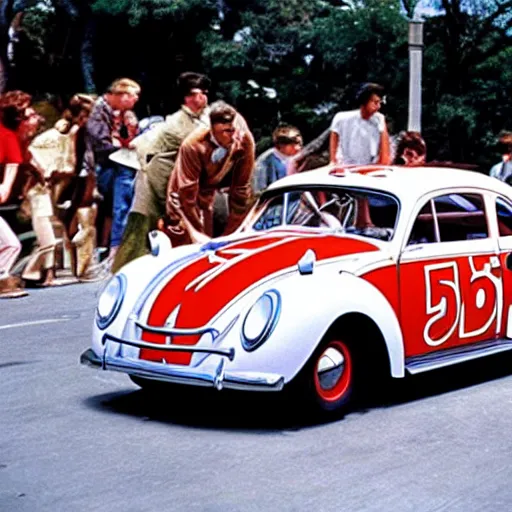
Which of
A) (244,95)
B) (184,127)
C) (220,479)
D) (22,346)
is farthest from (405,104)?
(220,479)

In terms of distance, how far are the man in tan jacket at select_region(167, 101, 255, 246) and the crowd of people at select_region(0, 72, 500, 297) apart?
0.01 metres

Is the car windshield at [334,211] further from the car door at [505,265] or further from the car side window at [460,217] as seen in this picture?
the car door at [505,265]

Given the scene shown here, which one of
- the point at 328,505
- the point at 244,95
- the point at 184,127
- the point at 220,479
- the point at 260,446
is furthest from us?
the point at 244,95

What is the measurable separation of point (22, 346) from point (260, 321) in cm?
346

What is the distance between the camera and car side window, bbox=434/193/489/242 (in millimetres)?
7566

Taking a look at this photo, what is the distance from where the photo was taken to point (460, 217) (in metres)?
7.72

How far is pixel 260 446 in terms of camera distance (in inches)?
240

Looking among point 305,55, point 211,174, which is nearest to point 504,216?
point 211,174

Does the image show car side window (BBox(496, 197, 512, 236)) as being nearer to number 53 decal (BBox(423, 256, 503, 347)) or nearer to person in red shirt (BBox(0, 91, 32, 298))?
number 53 decal (BBox(423, 256, 503, 347))

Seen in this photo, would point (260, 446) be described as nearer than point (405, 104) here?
Yes

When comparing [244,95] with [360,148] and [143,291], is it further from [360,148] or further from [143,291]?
[143,291]

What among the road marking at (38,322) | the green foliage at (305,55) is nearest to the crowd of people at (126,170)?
the green foliage at (305,55)

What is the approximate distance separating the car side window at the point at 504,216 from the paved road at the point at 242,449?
0.97 m

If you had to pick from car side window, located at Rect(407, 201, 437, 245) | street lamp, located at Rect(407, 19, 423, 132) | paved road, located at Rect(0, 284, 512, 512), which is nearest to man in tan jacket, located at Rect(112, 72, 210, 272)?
street lamp, located at Rect(407, 19, 423, 132)
